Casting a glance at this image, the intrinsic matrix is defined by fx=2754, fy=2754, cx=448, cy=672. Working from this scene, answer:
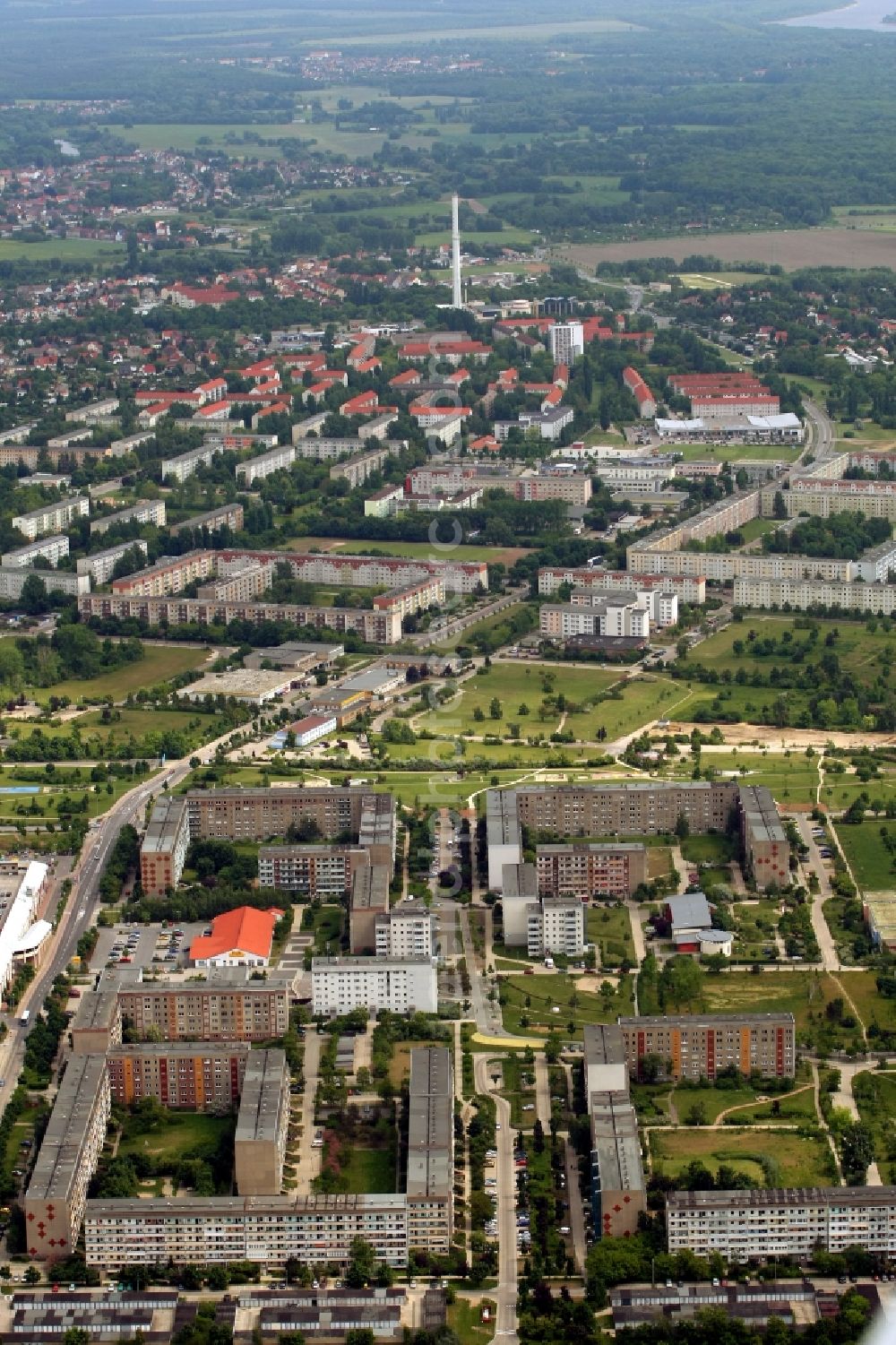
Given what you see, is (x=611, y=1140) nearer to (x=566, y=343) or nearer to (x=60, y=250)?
(x=566, y=343)

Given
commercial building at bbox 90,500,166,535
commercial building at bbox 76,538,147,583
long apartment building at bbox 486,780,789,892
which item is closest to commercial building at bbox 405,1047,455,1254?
long apartment building at bbox 486,780,789,892

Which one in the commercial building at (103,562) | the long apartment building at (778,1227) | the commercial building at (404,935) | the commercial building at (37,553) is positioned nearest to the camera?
the long apartment building at (778,1227)

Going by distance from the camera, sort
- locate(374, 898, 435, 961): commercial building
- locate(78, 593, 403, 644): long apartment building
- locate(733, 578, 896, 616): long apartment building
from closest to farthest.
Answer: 1. locate(374, 898, 435, 961): commercial building
2. locate(78, 593, 403, 644): long apartment building
3. locate(733, 578, 896, 616): long apartment building

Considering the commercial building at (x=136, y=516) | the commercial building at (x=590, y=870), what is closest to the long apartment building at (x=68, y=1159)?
the commercial building at (x=590, y=870)

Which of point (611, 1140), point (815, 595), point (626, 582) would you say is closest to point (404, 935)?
point (611, 1140)

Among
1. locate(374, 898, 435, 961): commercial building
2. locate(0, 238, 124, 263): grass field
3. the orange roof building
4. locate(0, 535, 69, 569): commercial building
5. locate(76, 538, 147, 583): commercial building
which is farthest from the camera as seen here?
locate(0, 238, 124, 263): grass field

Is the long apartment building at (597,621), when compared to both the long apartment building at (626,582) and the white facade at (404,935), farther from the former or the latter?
the white facade at (404,935)

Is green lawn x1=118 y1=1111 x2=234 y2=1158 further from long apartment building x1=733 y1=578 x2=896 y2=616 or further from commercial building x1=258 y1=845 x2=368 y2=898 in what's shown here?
long apartment building x1=733 y1=578 x2=896 y2=616
